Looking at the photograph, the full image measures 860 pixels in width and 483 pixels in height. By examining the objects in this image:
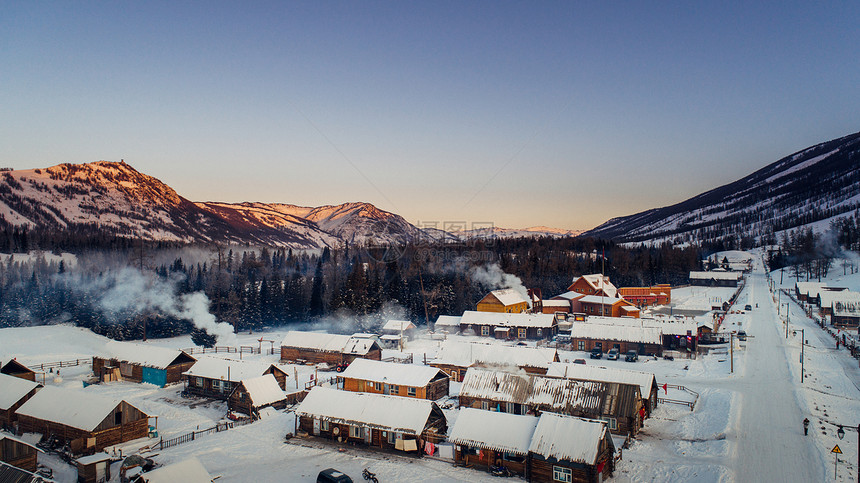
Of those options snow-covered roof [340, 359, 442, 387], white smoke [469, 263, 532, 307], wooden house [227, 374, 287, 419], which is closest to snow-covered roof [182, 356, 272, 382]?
wooden house [227, 374, 287, 419]

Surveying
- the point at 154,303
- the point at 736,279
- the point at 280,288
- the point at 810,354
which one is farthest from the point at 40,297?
the point at 736,279

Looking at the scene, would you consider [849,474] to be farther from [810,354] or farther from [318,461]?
[810,354]

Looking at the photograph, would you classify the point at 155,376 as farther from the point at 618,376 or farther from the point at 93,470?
the point at 618,376

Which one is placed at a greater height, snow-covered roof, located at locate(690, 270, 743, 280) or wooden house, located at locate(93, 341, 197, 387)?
snow-covered roof, located at locate(690, 270, 743, 280)

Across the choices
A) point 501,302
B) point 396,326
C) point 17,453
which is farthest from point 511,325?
point 17,453

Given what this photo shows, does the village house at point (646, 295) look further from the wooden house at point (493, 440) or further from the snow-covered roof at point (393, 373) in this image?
the wooden house at point (493, 440)

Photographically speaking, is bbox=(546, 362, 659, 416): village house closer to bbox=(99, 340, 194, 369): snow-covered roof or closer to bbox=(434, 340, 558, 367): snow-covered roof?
bbox=(434, 340, 558, 367): snow-covered roof

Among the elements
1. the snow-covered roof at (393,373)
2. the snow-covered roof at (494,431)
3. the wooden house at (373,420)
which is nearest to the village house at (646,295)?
the snow-covered roof at (393,373)
